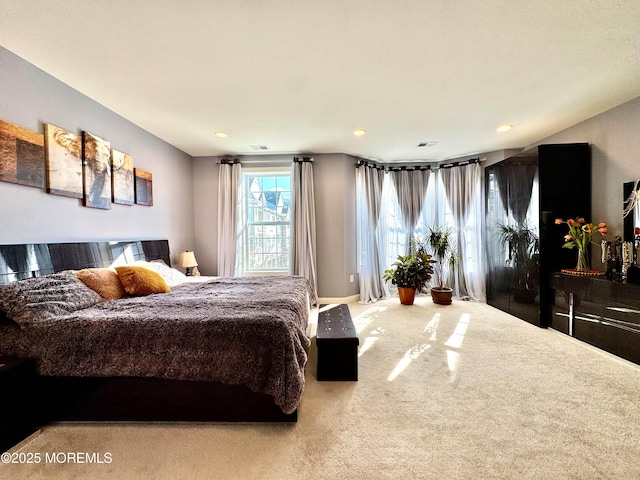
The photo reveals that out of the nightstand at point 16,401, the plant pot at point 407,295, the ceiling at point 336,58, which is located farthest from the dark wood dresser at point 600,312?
the nightstand at point 16,401

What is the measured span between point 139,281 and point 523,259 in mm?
4470

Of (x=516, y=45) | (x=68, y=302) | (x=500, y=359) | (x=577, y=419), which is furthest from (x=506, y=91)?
(x=68, y=302)

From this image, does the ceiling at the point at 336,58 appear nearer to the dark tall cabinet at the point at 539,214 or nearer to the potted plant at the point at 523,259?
the dark tall cabinet at the point at 539,214

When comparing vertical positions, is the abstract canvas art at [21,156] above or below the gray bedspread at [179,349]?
above

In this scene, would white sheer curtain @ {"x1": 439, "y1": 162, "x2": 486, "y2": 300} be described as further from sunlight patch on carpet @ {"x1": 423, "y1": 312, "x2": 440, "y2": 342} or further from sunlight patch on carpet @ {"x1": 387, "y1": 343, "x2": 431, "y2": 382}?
sunlight patch on carpet @ {"x1": 387, "y1": 343, "x2": 431, "y2": 382}

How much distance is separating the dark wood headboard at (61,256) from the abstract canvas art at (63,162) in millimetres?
482

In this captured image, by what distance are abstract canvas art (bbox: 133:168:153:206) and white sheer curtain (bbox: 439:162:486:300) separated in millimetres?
4814

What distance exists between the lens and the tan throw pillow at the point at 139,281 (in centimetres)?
247

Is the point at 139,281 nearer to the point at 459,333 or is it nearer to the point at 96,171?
the point at 96,171

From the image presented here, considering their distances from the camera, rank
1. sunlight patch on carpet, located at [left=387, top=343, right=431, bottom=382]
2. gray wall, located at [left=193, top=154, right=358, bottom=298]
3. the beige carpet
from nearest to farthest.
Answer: the beige carpet, sunlight patch on carpet, located at [left=387, top=343, right=431, bottom=382], gray wall, located at [left=193, top=154, right=358, bottom=298]

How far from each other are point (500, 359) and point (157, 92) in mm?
4022

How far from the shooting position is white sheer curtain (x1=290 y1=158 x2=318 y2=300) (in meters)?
4.60

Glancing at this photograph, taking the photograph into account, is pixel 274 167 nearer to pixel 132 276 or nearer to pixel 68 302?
pixel 132 276

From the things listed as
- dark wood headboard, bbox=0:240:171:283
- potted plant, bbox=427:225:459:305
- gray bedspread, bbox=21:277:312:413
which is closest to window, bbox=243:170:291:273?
dark wood headboard, bbox=0:240:171:283
